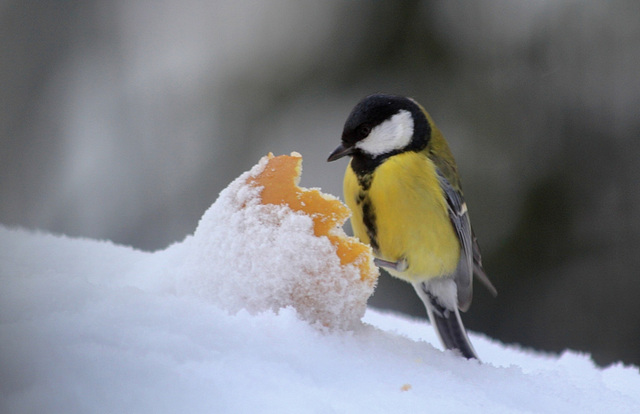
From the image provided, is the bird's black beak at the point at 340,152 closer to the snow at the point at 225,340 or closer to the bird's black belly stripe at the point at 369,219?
the bird's black belly stripe at the point at 369,219

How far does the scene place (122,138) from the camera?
3.02 metres

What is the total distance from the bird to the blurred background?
1.27 metres

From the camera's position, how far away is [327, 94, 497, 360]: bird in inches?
60.3

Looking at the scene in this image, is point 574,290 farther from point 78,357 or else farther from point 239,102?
point 78,357

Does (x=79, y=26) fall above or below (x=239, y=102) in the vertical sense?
above

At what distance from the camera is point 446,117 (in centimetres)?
297

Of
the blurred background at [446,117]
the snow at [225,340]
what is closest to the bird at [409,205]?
the snow at [225,340]

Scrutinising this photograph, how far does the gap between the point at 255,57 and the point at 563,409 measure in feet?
8.21

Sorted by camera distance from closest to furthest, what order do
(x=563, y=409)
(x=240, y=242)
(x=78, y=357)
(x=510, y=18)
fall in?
(x=78, y=357) < (x=563, y=409) < (x=240, y=242) < (x=510, y=18)

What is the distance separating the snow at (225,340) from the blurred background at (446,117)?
1931 millimetres

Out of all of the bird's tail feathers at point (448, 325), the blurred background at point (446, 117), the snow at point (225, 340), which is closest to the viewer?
the snow at point (225, 340)

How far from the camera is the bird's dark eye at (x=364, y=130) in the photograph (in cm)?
156

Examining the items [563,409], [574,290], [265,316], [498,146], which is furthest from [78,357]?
[574,290]

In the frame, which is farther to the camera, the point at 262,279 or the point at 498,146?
the point at 498,146
